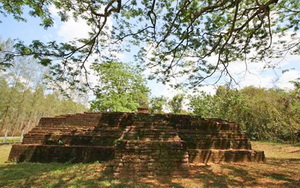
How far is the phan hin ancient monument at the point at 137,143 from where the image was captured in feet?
18.3

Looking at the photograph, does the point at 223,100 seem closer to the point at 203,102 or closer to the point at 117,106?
the point at 203,102

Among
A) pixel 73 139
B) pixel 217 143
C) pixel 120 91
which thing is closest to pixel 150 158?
pixel 217 143

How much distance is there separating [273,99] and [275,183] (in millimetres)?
14205

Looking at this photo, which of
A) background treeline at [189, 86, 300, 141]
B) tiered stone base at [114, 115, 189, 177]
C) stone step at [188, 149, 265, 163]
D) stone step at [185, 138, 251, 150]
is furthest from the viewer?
background treeline at [189, 86, 300, 141]

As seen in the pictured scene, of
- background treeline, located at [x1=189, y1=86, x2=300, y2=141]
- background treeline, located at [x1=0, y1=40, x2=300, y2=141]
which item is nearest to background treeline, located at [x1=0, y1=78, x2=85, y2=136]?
background treeline, located at [x1=0, y1=40, x2=300, y2=141]

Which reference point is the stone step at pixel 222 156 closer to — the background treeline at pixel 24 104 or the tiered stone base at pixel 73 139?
the tiered stone base at pixel 73 139

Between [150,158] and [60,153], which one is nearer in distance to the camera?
[150,158]

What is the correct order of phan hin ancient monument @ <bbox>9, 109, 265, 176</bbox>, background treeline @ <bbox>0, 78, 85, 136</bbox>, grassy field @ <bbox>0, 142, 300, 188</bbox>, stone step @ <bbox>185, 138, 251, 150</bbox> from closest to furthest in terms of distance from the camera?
1. grassy field @ <bbox>0, 142, 300, 188</bbox>
2. phan hin ancient monument @ <bbox>9, 109, 265, 176</bbox>
3. stone step @ <bbox>185, 138, 251, 150</bbox>
4. background treeline @ <bbox>0, 78, 85, 136</bbox>

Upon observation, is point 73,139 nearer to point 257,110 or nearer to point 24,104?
Answer: point 257,110

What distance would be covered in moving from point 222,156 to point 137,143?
3930mm

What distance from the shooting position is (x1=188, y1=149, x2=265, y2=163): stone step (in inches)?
292

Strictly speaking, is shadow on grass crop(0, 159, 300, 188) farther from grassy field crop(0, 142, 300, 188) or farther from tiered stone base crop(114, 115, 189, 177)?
tiered stone base crop(114, 115, 189, 177)

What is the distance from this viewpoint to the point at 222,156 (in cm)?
762

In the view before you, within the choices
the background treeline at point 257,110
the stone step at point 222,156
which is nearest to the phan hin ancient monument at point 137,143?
the stone step at point 222,156
